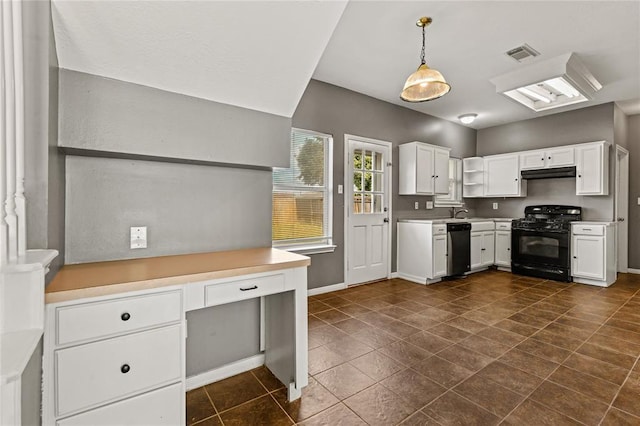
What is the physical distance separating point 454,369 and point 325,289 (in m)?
2.05

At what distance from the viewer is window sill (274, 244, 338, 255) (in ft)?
12.1

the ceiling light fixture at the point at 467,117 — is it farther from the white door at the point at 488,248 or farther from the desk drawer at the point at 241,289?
the desk drawer at the point at 241,289

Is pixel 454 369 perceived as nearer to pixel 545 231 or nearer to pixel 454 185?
pixel 545 231

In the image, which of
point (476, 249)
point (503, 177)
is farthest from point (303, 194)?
point (503, 177)

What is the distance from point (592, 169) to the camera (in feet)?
15.1

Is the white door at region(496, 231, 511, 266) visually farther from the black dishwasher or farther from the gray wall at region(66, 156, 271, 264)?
the gray wall at region(66, 156, 271, 264)

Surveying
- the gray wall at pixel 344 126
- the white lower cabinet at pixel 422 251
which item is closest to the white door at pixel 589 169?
the gray wall at pixel 344 126

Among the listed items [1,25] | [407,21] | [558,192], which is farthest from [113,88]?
[558,192]

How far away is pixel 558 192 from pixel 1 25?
6692mm

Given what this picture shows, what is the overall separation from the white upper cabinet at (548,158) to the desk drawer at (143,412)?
595 centimetres

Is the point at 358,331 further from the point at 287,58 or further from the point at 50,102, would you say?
the point at 50,102

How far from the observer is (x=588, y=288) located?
4.24 meters

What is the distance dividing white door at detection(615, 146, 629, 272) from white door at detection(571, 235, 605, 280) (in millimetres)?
1270

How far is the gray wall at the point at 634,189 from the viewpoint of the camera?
5.29 meters
